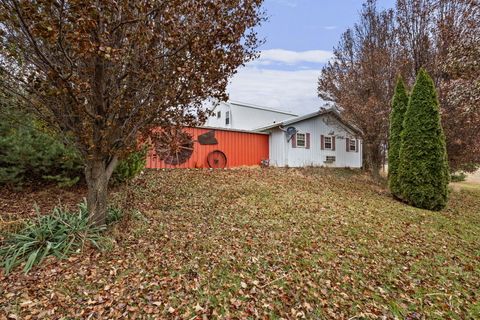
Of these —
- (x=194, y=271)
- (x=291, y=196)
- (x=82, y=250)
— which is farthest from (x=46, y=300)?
(x=291, y=196)

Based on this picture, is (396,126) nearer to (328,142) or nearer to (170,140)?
(328,142)

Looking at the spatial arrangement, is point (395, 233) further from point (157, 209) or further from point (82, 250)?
point (82, 250)

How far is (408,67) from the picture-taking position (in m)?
11.5

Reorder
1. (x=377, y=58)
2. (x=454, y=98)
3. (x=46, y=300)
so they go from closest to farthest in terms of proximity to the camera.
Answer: (x=46, y=300) → (x=454, y=98) → (x=377, y=58)

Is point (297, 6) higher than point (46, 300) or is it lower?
higher

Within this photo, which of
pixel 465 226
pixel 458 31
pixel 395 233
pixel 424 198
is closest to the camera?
pixel 395 233

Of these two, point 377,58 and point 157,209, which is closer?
point 157,209

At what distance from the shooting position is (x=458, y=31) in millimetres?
9633

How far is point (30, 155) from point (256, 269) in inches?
208

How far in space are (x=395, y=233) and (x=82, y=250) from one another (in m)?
5.65

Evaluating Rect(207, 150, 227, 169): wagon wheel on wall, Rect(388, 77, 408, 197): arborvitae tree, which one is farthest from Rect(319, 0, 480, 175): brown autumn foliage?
Rect(207, 150, 227, 169): wagon wheel on wall

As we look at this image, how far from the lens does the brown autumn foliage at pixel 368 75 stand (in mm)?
11875

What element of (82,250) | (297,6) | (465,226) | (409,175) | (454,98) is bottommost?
(465,226)

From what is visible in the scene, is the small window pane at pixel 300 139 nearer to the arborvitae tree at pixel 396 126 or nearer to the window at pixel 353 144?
the window at pixel 353 144
